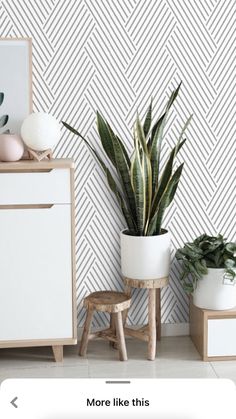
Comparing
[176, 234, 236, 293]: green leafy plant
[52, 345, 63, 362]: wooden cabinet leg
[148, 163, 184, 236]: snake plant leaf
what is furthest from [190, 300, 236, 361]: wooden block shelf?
[52, 345, 63, 362]: wooden cabinet leg

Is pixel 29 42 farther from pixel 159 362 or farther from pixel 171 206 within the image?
pixel 159 362

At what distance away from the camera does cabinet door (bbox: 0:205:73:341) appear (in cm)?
323

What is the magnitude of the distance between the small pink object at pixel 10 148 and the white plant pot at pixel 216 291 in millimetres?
1113

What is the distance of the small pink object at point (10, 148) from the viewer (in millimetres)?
3238

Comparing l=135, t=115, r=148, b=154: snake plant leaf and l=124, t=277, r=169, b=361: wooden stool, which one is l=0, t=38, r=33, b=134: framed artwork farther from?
l=124, t=277, r=169, b=361: wooden stool

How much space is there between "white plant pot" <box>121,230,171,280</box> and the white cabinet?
0.33 meters

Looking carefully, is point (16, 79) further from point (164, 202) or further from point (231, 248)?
point (231, 248)

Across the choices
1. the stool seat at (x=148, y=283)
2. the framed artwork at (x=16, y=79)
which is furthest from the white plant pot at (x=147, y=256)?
the framed artwork at (x=16, y=79)

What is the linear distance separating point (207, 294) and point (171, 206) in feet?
1.86

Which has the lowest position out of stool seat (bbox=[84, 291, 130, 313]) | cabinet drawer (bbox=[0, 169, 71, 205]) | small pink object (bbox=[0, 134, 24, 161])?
stool seat (bbox=[84, 291, 130, 313])

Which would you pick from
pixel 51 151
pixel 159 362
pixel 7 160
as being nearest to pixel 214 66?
pixel 51 151

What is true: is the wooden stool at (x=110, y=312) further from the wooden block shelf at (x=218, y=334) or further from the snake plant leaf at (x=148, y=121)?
the snake plant leaf at (x=148, y=121)

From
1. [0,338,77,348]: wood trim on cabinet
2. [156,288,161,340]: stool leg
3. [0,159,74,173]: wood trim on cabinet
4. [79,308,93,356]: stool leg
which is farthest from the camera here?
[156,288,161,340]: stool leg

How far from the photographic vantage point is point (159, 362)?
3.38 meters
